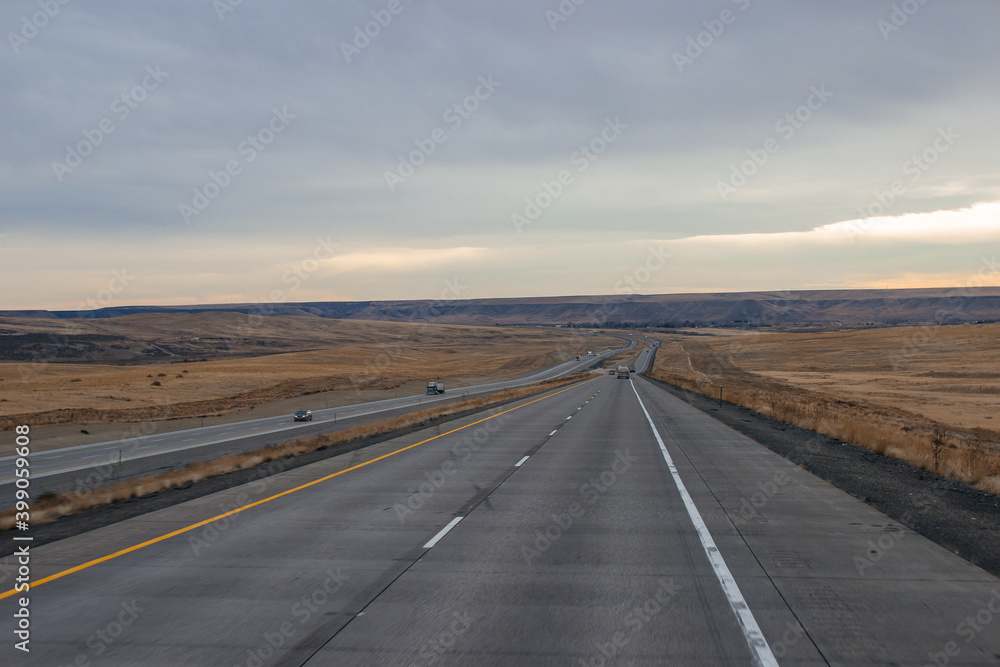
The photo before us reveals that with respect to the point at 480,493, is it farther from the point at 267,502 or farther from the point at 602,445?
the point at 602,445

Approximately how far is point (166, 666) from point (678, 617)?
14.1ft

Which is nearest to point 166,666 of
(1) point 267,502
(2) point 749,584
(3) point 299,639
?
(3) point 299,639

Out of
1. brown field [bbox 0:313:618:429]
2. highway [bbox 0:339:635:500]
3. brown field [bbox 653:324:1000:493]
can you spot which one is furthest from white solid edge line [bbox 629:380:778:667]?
brown field [bbox 0:313:618:429]

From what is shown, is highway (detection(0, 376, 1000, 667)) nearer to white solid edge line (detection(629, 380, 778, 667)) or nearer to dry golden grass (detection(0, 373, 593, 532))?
white solid edge line (detection(629, 380, 778, 667))

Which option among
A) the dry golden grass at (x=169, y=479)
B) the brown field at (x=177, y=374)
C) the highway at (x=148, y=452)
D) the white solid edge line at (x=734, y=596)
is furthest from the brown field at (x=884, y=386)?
the brown field at (x=177, y=374)

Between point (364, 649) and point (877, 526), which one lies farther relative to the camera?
point (877, 526)

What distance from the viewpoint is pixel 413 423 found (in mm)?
32219

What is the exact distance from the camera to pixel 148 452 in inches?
1142

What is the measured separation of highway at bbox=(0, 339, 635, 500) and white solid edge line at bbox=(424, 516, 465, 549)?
41.7 ft

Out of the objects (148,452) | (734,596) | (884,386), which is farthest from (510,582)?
(884,386)

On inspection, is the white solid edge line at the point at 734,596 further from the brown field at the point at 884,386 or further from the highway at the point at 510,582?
the brown field at the point at 884,386

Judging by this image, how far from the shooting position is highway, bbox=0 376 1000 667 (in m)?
5.76

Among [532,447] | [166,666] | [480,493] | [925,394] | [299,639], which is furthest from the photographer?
[925,394]

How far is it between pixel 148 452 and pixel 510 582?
26041mm
